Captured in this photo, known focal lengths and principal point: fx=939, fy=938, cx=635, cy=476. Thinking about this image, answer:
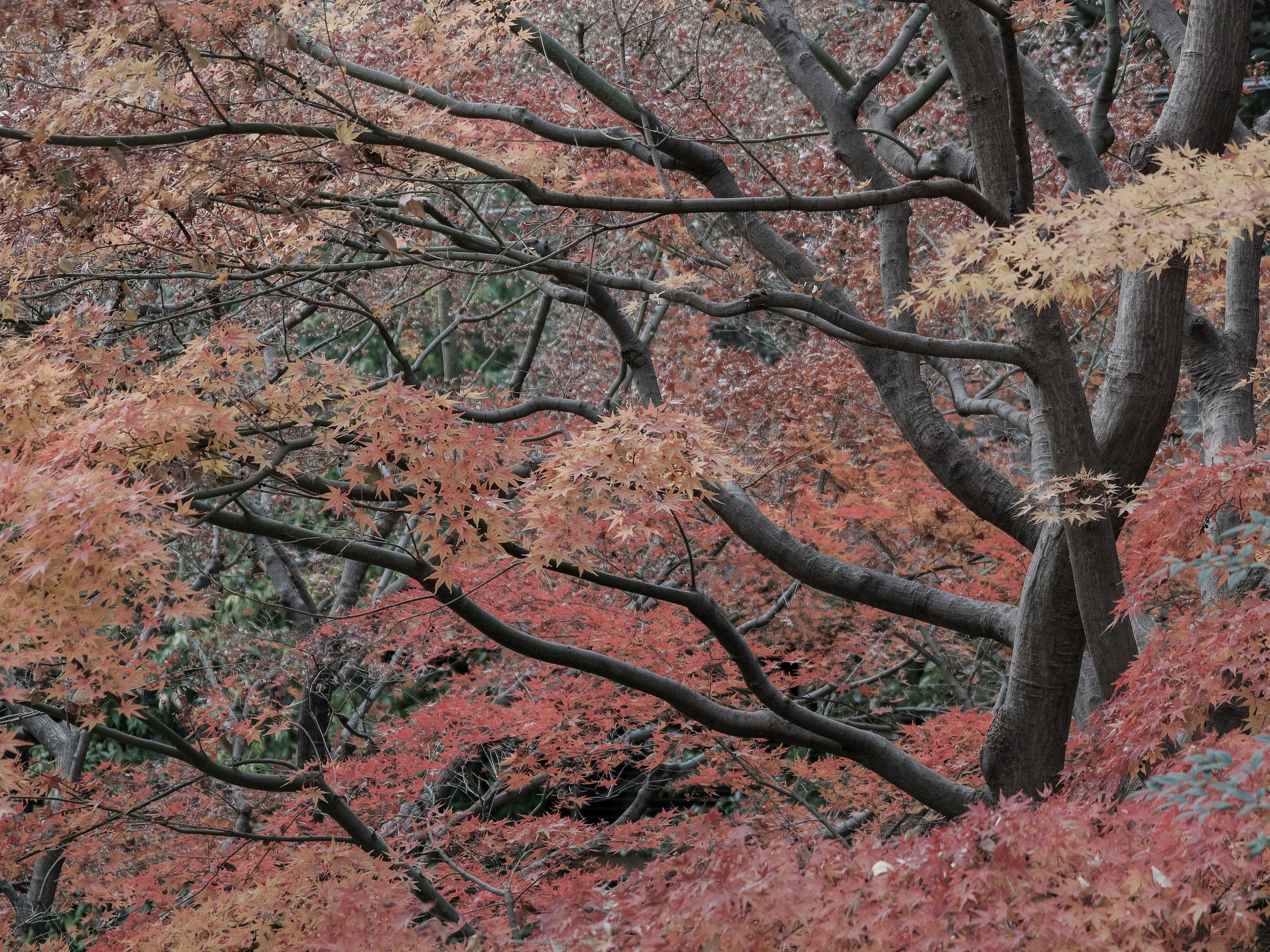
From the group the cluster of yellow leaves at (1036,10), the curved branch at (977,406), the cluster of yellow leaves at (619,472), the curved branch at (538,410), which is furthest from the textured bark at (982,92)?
the curved branch at (538,410)

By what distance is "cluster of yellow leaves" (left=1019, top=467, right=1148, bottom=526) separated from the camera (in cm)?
359

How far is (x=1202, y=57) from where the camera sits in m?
3.95

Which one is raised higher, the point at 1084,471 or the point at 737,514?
the point at 1084,471

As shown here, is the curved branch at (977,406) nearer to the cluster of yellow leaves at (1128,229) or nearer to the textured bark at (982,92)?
the textured bark at (982,92)

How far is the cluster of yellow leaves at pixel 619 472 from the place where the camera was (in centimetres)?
343

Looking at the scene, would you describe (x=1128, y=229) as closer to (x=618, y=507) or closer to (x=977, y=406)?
(x=618, y=507)

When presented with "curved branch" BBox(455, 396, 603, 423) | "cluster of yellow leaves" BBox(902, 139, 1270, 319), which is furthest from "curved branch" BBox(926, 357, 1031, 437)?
"cluster of yellow leaves" BBox(902, 139, 1270, 319)

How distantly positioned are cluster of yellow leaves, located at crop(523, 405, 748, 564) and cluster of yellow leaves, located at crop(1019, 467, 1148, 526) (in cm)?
129

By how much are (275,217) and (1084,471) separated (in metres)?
3.89

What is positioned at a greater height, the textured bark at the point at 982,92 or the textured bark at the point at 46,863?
the textured bark at the point at 982,92

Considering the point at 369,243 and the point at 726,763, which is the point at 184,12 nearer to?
the point at 369,243

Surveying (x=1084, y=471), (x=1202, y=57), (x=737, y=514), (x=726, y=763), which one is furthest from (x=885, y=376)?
(x=726, y=763)

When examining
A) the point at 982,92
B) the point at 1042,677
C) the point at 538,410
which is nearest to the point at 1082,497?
the point at 1042,677

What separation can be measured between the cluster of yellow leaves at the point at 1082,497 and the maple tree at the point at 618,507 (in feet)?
0.13
